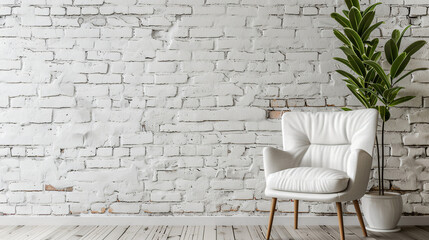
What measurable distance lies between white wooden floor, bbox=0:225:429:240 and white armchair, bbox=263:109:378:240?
0.57 feet

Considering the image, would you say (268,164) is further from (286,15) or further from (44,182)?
(44,182)

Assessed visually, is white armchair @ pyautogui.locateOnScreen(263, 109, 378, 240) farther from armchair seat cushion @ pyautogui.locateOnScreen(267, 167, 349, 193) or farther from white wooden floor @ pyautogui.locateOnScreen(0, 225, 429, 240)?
white wooden floor @ pyautogui.locateOnScreen(0, 225, 429, 240)

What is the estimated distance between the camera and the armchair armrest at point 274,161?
2.98 meters

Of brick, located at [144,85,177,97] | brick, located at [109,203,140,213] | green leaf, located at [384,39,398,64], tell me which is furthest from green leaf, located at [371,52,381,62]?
brick, located at [109,203,140,213]

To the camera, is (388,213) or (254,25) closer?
(388,213)

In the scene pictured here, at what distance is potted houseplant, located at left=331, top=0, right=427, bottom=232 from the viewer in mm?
3133

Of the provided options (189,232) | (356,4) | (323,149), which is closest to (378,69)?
(356,4)

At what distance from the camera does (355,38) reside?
317cm

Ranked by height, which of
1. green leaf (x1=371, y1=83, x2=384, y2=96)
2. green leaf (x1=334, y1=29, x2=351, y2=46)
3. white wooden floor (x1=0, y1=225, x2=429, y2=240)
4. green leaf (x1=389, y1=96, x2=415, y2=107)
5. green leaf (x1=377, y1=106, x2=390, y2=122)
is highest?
green leaf (x1=334, y1=29, x2=351, y2=46)

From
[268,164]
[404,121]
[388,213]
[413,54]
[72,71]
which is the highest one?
[413,54]

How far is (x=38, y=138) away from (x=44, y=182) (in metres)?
0.34

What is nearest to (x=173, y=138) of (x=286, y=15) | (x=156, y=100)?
(x=156, y=100)

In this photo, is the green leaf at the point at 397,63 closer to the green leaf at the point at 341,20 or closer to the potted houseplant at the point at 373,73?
the potted houseplant at the point at 373,73

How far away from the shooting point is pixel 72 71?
3520mm
